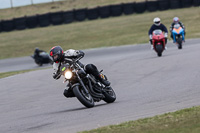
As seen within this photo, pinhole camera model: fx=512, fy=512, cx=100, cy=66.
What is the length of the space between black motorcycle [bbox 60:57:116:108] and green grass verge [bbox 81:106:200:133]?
2336mm

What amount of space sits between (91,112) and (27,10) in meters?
39.3

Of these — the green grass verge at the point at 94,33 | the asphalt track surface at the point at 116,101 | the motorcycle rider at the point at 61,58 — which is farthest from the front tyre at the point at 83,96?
the green grass verge at the point at 94,33

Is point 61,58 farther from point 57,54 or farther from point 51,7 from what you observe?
point 51,7

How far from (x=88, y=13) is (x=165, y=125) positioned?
109 feet

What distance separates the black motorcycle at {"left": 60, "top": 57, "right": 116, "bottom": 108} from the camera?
8815mm

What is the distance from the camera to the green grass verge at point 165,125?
18.7 ft

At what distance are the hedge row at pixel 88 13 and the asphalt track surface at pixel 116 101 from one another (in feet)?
64.9

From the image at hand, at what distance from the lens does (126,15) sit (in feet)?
129

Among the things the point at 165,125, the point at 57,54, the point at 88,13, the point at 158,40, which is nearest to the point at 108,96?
the point at 57,54

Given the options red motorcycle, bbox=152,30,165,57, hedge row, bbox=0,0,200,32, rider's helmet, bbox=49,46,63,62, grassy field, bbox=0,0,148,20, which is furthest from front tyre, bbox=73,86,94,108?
grassy field, bbox=0,0,148,20

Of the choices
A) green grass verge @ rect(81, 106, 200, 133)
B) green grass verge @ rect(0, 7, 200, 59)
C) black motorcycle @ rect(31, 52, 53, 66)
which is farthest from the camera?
green grass verge @ rect(0, 7, 200, 59)

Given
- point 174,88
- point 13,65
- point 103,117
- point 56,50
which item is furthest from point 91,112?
point 13,65

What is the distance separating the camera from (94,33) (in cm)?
3656

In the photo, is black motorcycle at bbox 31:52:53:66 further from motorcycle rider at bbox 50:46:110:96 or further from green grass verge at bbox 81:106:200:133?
green grass verge at bbox 81:106:200:133
